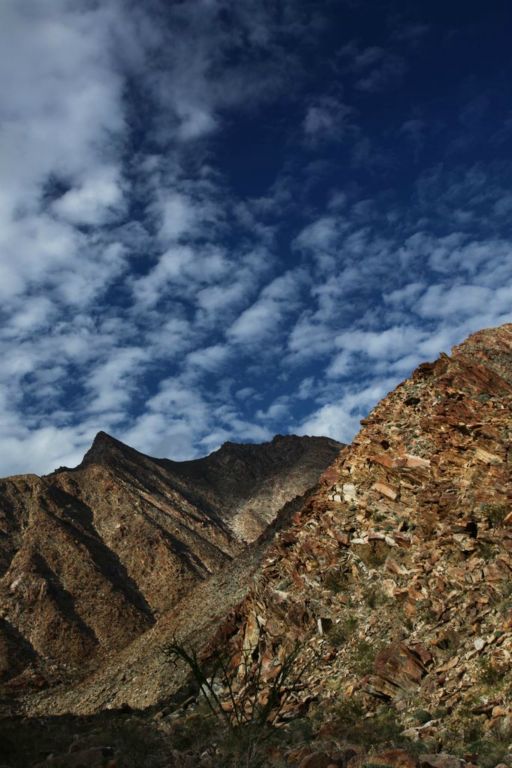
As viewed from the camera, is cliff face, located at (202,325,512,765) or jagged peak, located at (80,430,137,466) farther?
jagged peak, located at (80,430,137,466)

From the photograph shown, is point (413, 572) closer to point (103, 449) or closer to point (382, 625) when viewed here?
point (382, 625)

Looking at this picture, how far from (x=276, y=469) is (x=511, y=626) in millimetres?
106140

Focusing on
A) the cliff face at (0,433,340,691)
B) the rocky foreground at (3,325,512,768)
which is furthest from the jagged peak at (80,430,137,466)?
the rocky foreground at (3,325,512,768)

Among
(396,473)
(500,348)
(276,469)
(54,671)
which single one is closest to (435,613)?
(396,473)

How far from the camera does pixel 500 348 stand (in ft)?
106

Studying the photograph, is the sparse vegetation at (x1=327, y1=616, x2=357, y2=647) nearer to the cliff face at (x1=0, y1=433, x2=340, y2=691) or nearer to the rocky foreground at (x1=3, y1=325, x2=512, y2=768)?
the rocky foreground at (x1=3, y1=325, x2=512, y2=768)

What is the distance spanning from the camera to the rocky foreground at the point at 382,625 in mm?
15062

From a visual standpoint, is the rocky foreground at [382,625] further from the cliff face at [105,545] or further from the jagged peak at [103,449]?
the jagged peak at [103,449]

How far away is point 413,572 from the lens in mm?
21938

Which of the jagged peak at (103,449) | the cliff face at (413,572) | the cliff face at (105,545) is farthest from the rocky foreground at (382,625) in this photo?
the jagged peak at (103,449)

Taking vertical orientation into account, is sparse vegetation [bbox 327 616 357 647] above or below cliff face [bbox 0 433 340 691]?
below

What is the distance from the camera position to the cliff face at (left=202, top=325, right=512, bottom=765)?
16.7m

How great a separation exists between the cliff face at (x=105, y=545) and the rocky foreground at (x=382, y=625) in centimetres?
2180

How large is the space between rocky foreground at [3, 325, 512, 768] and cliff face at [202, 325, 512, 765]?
6 cm
